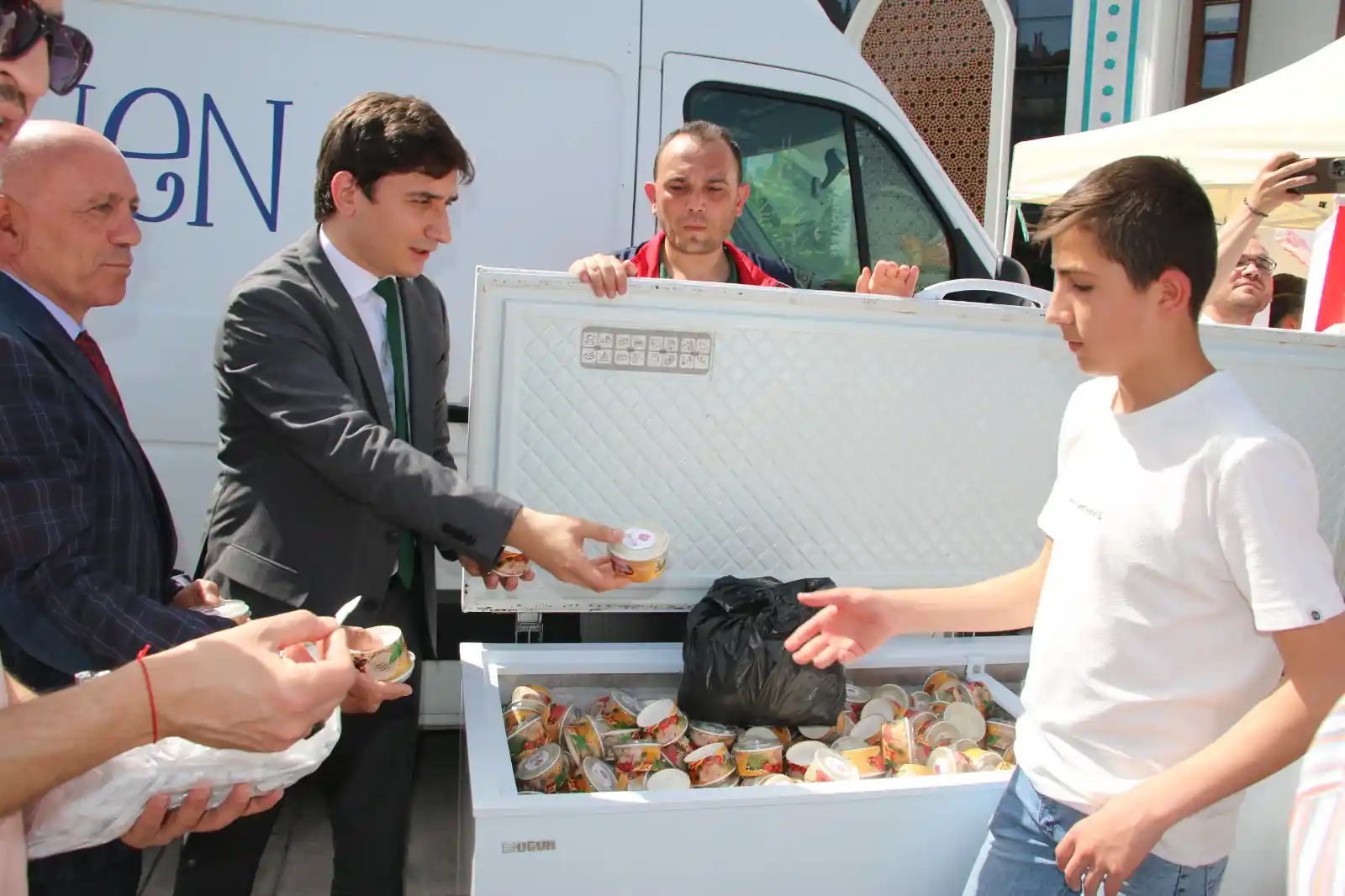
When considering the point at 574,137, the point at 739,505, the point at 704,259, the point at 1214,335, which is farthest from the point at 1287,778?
the point at 574,137

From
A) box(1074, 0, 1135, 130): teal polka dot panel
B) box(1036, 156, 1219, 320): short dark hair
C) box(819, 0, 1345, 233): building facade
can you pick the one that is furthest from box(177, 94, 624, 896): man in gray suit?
box(1074, 0, 1135, 130): teal polka dot panel

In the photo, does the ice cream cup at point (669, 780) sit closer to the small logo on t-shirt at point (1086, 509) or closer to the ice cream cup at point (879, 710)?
the ice cream cup at point (879, 710)

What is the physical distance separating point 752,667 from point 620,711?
0.35 m

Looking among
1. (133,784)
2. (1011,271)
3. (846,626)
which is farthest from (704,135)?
(133,784)

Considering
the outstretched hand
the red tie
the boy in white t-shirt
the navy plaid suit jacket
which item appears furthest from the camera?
the outstretched hand

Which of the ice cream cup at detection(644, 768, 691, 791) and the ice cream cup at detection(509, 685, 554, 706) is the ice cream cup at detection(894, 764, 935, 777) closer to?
the ice cream cup at detection(644, 768, 691, 791)

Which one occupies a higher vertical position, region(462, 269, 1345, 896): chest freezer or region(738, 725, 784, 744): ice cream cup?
region(462, 269, 1345, 896): chest freezer

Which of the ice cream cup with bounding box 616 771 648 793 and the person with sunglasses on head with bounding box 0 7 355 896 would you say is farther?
the ice cream cup with bounding box 616 771 648 793

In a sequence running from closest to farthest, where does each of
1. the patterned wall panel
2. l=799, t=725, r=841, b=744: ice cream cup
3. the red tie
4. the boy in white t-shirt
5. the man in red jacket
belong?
the boy in white t-shirt, the red tie, l=799, t=725, r=841, b=744: ice cream cup, the man in red jacket, the patterned wall panel

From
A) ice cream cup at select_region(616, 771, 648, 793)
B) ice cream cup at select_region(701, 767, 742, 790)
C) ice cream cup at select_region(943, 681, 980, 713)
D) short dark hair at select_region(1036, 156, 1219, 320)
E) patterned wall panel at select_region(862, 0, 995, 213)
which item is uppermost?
patterned wall panel at select_region(862, 0, 995, 213)

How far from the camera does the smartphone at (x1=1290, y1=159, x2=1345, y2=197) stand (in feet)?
12.6

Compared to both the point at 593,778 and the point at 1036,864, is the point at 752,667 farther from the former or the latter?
the point at 1036,864

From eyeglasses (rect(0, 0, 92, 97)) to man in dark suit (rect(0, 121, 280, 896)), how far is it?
427mm

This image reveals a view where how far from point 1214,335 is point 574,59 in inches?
79.5
